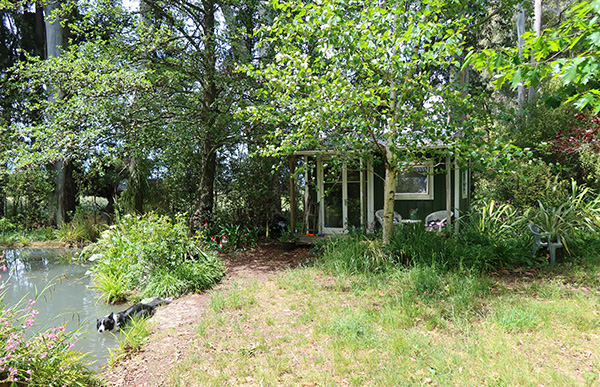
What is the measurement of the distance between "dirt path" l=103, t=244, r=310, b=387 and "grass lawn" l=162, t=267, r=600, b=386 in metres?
0.17

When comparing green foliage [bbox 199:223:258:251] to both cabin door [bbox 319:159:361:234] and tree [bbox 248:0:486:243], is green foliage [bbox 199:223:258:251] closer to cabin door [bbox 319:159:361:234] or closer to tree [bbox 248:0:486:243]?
cabin door [bbox 319:159:361:234]

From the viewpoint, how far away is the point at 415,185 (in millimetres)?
8461

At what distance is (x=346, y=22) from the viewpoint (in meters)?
4.27

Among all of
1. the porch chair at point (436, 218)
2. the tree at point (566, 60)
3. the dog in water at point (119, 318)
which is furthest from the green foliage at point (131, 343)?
the porch chair at point (436, 218)

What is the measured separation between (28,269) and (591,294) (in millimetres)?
10276

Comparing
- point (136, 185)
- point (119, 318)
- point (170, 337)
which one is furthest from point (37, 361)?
point (136, 185)

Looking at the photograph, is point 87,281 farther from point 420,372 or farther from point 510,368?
point 510,368

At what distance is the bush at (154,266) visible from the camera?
530 centimetres

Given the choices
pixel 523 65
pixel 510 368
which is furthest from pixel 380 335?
pixel 523 65

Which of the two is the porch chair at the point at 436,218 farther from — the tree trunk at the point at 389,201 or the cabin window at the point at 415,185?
the tree trunk at the point at 389,201

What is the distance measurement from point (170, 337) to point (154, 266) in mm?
2273

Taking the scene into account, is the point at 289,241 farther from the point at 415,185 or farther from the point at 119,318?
the point at 119,318

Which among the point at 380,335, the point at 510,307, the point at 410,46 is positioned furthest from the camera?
the point at 410,46

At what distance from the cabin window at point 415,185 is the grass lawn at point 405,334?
11.6 ft
